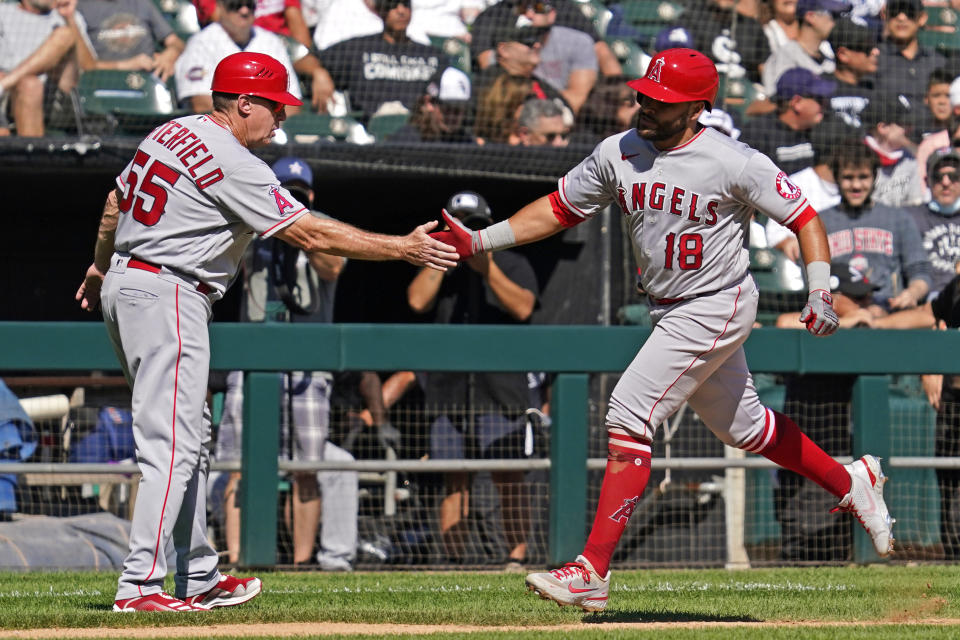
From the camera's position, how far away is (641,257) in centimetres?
484

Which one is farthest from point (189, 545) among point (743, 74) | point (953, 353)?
point (743, 74)

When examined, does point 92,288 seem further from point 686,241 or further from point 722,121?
point 722,121

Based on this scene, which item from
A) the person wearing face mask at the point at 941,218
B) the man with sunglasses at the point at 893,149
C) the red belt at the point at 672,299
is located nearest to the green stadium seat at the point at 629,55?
the man with sunglasses at the point at 893,149

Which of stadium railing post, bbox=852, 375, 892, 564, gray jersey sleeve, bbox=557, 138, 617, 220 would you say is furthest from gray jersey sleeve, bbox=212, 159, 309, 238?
stadium railing post, bbox=852, 375, 892, 564

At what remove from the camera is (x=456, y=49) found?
9.81 metres

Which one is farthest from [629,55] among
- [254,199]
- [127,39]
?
[254,199]

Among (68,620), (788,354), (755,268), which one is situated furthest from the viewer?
(755,268)

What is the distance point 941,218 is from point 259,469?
4.65 metres

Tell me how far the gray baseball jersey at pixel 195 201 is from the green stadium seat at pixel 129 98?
4312 mm

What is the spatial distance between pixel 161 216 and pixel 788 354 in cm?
379

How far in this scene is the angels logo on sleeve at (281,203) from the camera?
446cm

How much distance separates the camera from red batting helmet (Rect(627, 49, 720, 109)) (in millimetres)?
4637

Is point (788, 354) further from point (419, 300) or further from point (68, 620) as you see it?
point (68, 620)

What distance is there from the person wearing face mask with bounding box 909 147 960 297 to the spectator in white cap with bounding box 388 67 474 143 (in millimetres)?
2926
